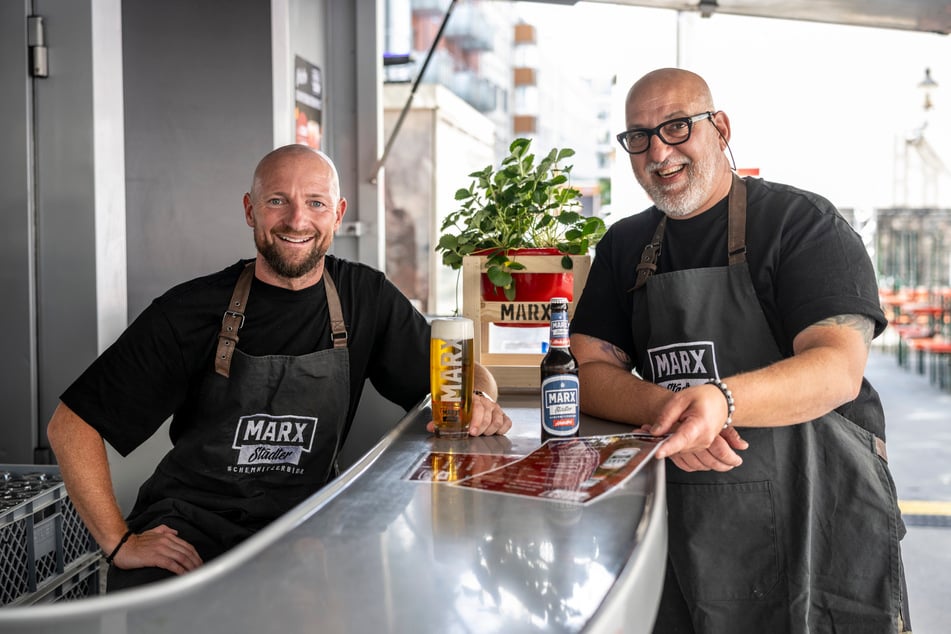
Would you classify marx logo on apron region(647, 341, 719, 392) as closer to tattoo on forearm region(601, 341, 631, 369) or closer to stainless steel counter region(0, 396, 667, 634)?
tattoo on forearm region(601, 341, 631, 369)

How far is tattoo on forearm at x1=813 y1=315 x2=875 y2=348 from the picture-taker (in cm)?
154

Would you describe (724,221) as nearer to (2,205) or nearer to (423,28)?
(2,205)

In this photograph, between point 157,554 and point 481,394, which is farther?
point 481,394

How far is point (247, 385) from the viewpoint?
181 cm

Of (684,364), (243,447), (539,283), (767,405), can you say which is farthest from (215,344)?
(767,405)

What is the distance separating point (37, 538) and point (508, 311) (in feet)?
4.18

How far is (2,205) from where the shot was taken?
7.33 feet

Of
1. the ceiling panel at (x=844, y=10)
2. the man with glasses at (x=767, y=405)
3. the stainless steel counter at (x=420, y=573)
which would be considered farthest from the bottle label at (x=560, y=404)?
the ceiling panel at (x=844, y=10)

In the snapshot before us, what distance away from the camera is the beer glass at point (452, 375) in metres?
1.52

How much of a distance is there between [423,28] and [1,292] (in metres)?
3.70

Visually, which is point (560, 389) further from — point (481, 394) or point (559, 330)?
point (481, 394)

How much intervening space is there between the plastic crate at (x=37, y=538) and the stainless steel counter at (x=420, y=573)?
985 mm

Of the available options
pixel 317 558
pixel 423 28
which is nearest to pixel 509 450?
pixel 317 558

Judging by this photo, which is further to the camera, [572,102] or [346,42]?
[572,102]
